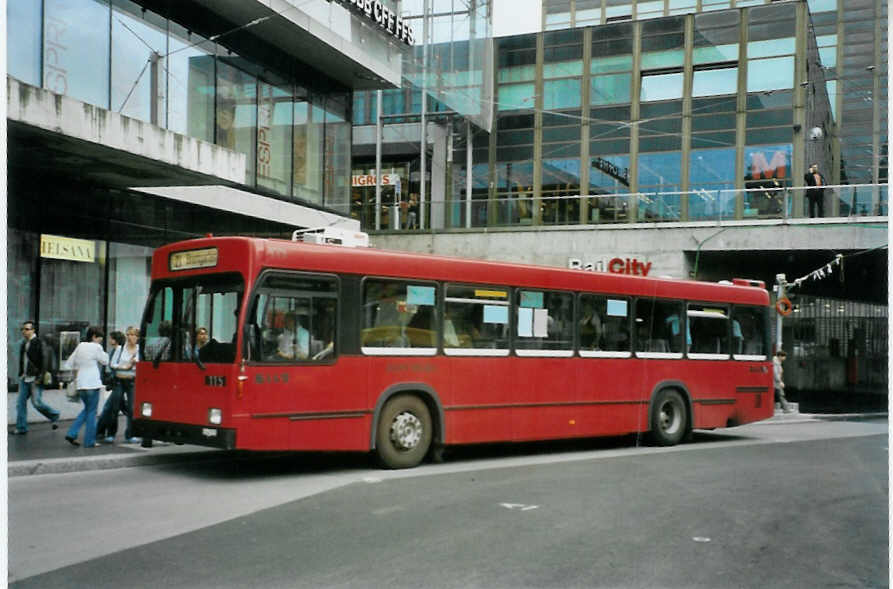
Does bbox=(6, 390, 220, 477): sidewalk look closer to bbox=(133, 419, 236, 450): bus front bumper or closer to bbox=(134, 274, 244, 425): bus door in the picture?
bbox=(133, 419, 236, 450): bus front bumper

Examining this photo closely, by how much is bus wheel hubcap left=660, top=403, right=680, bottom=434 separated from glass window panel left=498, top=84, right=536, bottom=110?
975 inches

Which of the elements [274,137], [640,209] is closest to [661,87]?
[640,209]

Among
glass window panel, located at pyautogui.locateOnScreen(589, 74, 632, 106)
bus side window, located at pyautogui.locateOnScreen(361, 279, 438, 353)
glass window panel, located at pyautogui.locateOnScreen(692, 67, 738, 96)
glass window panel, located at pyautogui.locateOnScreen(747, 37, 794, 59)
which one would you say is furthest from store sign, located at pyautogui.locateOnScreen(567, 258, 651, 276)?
bus side window, located at pyautogui.locateOnScreen(361, 279, 438, 353)

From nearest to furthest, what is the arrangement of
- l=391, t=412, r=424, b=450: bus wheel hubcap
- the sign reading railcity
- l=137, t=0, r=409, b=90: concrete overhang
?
l=391, t=412, r=424, b=450: bus wheel hubcap → l=137, t=0, r=409, b=90: concrete overhang → the sign reading railcity

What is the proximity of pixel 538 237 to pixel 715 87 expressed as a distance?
1194cm

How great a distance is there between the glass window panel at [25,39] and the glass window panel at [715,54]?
2763 cm

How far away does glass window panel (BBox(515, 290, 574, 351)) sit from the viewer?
13.2m

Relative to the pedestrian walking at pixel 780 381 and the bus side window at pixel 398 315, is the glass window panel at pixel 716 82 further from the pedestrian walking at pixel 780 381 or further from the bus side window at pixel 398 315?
the bus side window at pixel 398 315

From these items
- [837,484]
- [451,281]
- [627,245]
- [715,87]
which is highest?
[715,87]

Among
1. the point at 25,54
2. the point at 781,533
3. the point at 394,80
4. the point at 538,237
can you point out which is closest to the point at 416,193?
the point at 538,237

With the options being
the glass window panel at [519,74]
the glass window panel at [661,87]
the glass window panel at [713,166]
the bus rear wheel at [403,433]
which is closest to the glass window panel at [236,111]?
the bus rear wheel at [403,433]

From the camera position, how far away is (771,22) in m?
33.5

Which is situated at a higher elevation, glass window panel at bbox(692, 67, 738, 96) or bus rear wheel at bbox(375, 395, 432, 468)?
glass window panel at bbox(692, 67, 738, 96)

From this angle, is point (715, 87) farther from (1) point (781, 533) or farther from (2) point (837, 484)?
(1) point (781, 533)
